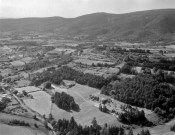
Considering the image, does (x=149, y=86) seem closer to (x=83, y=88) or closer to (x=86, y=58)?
(x=83, y=88)

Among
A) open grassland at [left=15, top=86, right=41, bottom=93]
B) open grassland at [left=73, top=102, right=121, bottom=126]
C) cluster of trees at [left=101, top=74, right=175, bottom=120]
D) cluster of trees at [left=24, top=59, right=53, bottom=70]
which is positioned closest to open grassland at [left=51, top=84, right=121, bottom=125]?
open grassland at [left=73, top=102, right=121, bottom=126]

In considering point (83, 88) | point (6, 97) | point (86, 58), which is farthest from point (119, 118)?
point (86, 58)

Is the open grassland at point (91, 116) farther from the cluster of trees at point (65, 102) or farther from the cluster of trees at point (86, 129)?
the cluster of trees at point (86, 129)

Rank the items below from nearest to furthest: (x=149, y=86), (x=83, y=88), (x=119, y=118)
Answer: (x=119, y=118) < (x=149, y=86) < (x=83, y=88)

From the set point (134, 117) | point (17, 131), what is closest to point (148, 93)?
point (134, 117)

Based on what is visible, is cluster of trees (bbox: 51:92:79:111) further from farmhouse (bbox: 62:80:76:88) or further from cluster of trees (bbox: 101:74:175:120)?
farmhouse (bbox: 62:80:76:88)

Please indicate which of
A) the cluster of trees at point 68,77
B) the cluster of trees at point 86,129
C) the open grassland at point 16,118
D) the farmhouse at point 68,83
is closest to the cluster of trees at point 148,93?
the cluster of trees at point 68,77
